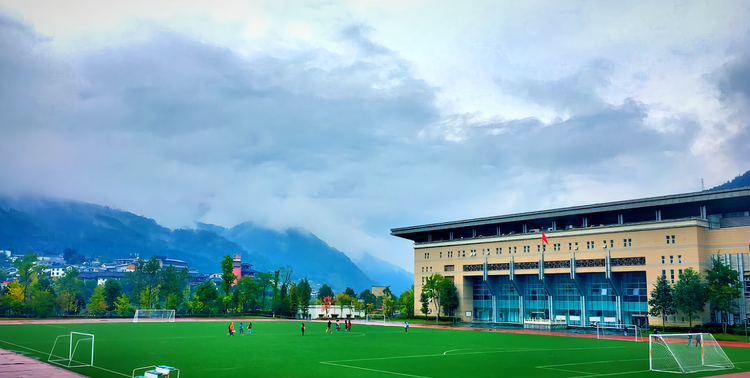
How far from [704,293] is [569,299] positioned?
89.7ft

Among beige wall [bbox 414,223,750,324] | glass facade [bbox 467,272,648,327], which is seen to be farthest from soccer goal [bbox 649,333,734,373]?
glass facade [bbox 467,272,648,327]

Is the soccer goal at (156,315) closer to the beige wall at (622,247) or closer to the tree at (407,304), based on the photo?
the beige wall at (622,247)

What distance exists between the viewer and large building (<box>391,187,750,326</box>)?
268ft

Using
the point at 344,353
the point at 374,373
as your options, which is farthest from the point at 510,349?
the point at 374,373

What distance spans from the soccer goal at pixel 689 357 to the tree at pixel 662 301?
114 ft

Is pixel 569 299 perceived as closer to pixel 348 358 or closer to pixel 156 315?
pixel 348 358

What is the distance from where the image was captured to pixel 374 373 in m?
32.7

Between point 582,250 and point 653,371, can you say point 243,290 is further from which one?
point 653,371

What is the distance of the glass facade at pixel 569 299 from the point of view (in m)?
90.2

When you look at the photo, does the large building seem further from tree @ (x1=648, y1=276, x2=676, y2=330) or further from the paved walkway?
the paved walkway

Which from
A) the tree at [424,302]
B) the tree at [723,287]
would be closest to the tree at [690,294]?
the tree at [723,287]

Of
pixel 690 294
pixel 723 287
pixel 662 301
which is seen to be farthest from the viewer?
pixel 662 301

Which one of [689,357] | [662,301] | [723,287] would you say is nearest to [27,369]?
[689,357]

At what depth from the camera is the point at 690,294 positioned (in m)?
75.1
